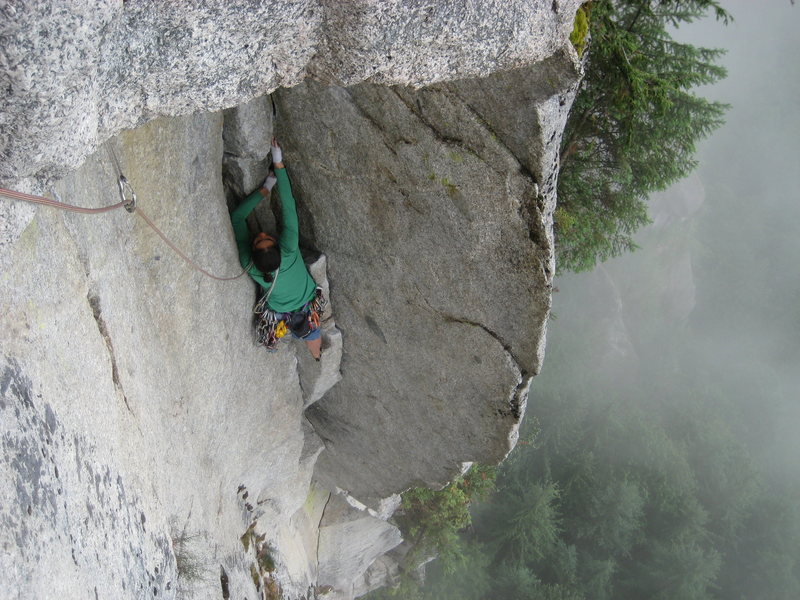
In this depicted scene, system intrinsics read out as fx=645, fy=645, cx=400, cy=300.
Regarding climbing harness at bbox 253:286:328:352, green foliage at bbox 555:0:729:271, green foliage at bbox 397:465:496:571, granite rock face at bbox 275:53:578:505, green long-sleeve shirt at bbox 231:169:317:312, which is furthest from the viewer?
green foliage at bbox 397:465:496:571

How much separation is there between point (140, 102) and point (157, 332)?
2540mm

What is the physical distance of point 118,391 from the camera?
410cm

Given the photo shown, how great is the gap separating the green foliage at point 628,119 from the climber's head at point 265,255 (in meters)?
4.12

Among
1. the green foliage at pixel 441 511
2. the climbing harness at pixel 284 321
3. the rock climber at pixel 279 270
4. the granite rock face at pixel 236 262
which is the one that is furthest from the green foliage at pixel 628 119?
the green foliage at pixel 441 511

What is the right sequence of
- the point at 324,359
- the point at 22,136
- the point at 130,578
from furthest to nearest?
the point at 324,359 < the point at 130,578 < the point at 22,136

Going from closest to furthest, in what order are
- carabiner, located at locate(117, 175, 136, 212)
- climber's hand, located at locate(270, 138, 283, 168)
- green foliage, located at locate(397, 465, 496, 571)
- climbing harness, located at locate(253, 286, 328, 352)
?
carabiner, located at locate(117, 175, 136, 212) < climber's hand, located at locate(270, 138, 283, 168) < climbing harness, located at locate(253, 286, 328, 352) < green foliage, located at locate(397, 465, 496, 571)

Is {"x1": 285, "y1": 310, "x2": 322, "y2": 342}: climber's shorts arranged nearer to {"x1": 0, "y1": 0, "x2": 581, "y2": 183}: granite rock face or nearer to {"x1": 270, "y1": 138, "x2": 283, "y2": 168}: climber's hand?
{"x1": 270, "y1": 138, "x2": 283, "y2": 168}: climber's hand

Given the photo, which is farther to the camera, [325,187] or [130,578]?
[325,187]

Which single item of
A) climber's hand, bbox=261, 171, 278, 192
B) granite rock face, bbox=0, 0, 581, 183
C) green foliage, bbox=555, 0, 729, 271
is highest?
green foliage, bbox=555, 0, 729, 271

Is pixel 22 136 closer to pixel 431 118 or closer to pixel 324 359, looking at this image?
pixel 431 118

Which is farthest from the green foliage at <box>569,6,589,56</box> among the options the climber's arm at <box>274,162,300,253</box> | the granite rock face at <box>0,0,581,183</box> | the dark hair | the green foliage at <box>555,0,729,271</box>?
the dark hair

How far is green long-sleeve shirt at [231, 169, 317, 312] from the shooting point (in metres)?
5.30

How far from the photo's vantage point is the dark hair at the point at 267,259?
5371 mm

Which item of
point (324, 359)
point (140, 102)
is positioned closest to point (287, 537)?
point (324, 359)
